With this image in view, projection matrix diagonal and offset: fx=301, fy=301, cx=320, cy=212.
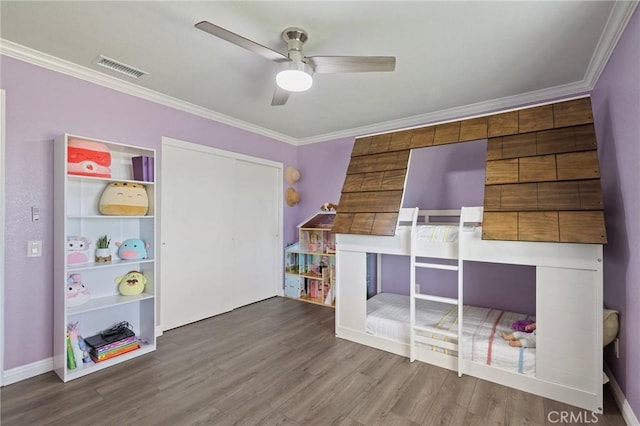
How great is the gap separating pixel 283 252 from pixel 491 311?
2.96 meters

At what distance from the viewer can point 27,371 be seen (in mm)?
2383

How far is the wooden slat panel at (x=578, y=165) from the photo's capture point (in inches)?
85.1

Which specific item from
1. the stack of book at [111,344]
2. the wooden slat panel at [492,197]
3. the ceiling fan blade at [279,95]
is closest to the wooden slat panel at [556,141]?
the wooden slat panel at [492,197]

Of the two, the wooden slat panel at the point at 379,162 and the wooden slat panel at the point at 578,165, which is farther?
the wooden slat panel at the point at 379,162

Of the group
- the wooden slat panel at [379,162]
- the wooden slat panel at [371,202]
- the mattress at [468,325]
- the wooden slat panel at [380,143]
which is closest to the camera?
the mattress at [468,325]

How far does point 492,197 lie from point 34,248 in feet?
12.2

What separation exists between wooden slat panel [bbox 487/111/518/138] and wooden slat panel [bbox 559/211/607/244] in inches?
34.5

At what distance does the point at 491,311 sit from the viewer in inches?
126

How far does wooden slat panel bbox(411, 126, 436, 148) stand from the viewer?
3.00m

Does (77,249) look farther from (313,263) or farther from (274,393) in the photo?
(313,263)

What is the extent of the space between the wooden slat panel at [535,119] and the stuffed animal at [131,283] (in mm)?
3740

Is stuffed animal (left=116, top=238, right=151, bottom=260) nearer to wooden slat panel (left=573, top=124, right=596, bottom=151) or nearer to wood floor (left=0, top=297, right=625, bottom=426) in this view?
wood floor (left=0, top=297, right=625, bottom=426)

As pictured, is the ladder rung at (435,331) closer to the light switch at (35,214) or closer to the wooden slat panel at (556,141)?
the wooden slat panel at (556,141)

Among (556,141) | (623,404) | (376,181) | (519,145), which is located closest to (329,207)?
(376,181)
